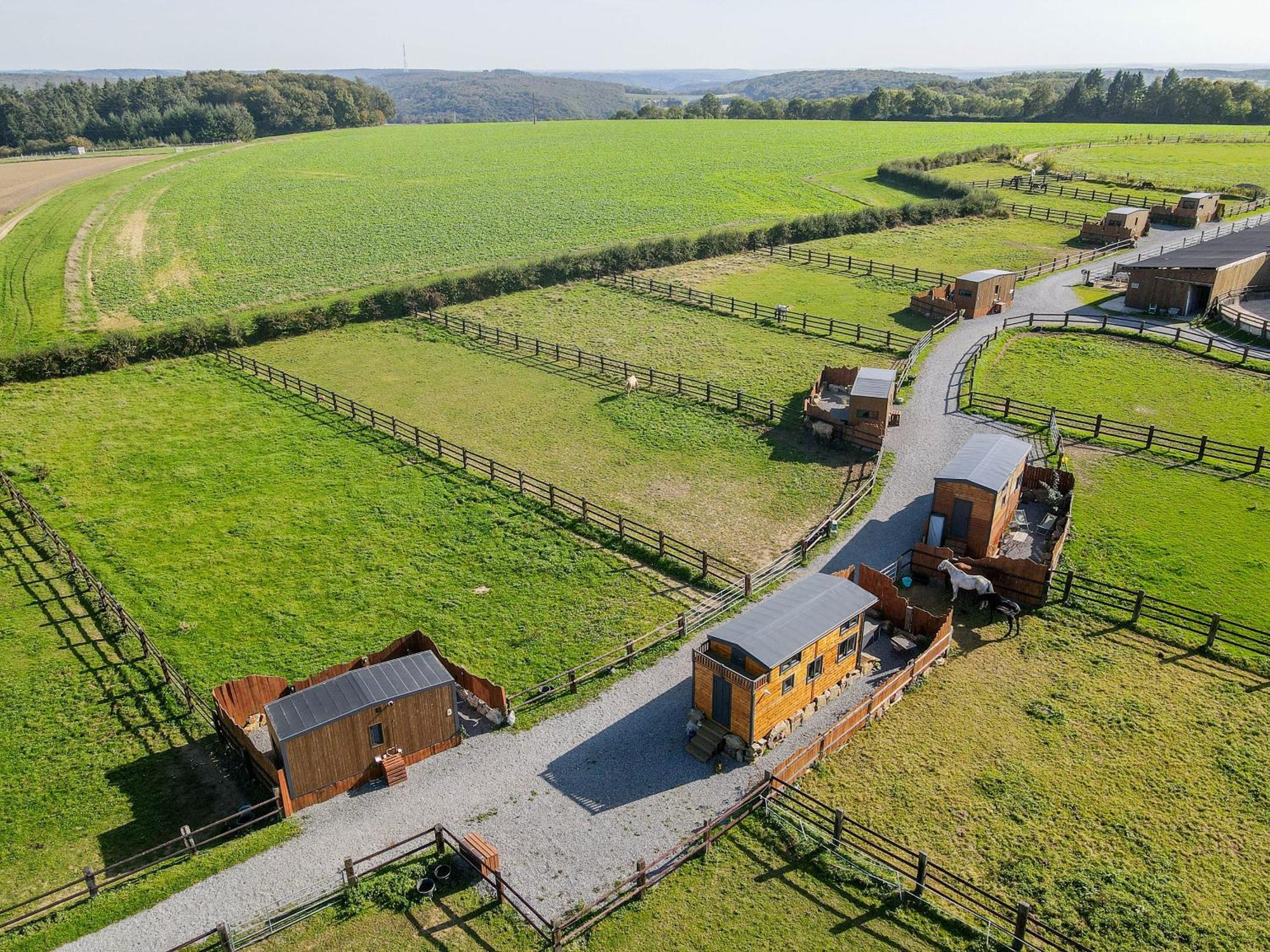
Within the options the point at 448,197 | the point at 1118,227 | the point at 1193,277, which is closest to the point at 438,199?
the point at 448,197

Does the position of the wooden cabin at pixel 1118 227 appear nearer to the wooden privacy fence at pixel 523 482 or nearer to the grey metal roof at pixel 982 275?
the grey metal roof at pixel 982 275

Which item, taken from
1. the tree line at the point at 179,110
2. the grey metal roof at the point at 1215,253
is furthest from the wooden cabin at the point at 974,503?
the tree line at the point at 179,110

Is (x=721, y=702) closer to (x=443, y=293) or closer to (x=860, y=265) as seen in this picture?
(x=443, y=293)

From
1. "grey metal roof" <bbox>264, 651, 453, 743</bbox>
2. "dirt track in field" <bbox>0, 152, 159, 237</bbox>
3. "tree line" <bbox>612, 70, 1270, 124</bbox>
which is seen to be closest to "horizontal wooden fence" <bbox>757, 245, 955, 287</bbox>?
"grey metal roof" <bbox>264, 651, 453, 743</bbox>

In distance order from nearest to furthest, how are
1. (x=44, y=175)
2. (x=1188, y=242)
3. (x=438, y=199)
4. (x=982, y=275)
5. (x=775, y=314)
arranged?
(x=982, y=275), (x=775, y=314), (x=1188, y=242), (x=438, y=199), (x=44, y=175)

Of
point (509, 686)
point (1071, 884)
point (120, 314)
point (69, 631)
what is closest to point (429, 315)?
point (120, 314)

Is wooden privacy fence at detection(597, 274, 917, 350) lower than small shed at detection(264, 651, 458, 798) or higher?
higher

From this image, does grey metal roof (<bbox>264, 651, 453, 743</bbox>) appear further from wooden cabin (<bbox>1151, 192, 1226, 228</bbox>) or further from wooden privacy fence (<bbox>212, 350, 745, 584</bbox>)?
wooden cabin (<bbox>1151, 192, 1226, 228</bbox>)
